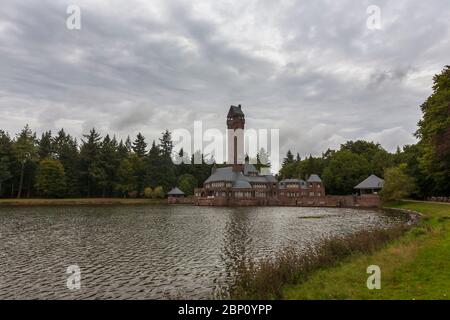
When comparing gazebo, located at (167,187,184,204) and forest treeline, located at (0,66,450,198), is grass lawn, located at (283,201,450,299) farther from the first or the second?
gazebo, located at (167,187,184,204)

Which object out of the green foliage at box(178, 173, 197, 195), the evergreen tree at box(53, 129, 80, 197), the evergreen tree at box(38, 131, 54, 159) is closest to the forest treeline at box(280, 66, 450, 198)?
the green foliage at box(178, 173, 197, 195)

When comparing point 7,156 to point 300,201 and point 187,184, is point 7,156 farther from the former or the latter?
point 300,201

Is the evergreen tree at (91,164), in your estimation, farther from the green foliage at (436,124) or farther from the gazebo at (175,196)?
the green foliage at (436,124)

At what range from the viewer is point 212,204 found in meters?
102

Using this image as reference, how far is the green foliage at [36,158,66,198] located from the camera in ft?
334

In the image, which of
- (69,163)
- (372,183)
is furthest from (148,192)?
(372,183)

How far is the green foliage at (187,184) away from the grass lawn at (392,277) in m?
104

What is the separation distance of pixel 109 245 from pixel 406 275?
23.2 m

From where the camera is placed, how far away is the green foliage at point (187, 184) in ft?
405

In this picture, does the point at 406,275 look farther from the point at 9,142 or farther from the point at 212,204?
the point at 9,142

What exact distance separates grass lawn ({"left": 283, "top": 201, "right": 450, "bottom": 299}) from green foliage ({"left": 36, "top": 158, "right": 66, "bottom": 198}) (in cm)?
9892
